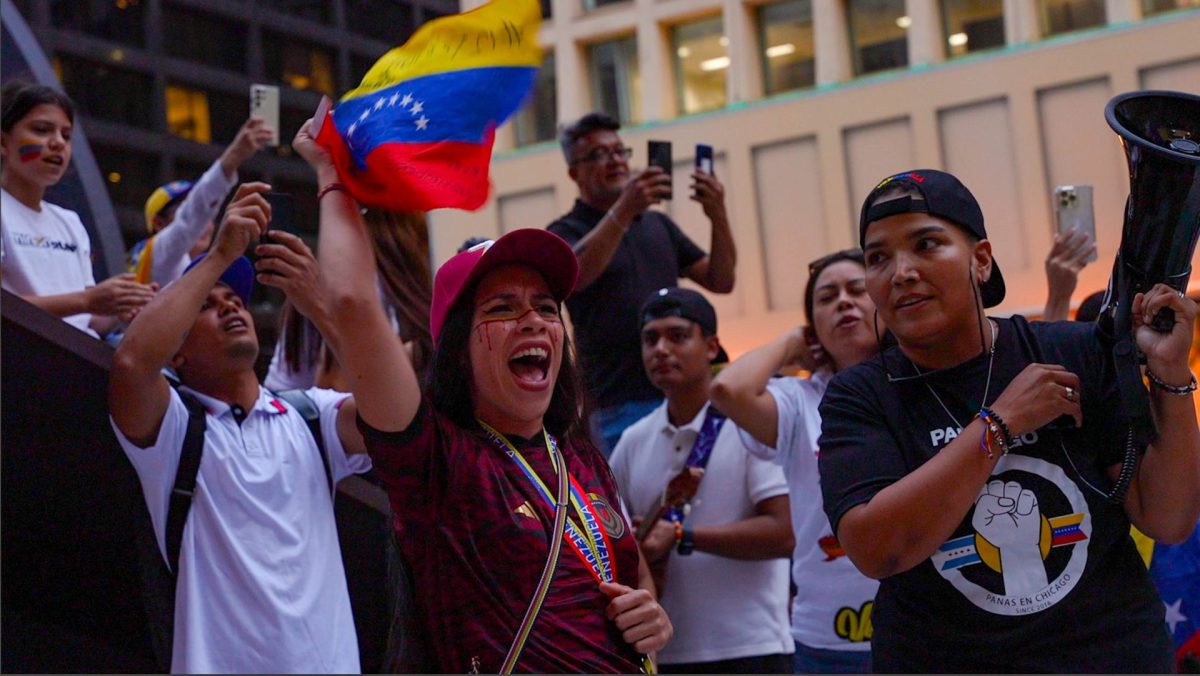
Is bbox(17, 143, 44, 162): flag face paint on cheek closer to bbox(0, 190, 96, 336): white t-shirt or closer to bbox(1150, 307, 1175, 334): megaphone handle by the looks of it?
bbox(0, 190, 96, 336): white t-shirt

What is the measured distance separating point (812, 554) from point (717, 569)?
1.90 ft

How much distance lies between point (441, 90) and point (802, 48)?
18330 mm

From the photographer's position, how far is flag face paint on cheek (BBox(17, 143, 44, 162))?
5.79 meters

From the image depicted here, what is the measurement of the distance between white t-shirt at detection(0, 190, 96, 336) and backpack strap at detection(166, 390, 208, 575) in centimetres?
144

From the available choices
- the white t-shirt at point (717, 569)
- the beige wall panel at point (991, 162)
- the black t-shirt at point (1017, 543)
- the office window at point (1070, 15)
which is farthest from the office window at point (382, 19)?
the black t-shirt at point (1017, 543)

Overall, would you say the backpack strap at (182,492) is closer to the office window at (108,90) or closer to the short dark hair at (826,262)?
the short dark hair at (826,262)

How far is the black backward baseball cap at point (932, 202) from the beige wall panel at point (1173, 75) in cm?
1480

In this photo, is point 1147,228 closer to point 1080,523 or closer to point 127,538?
point 1080,523

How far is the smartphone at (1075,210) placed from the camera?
17.6ft

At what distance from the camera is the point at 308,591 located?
4.27 m

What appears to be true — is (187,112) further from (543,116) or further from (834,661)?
(834,661)

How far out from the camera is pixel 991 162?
1833cm

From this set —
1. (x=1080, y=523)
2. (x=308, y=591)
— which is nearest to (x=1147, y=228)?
(x=1080, y=523)

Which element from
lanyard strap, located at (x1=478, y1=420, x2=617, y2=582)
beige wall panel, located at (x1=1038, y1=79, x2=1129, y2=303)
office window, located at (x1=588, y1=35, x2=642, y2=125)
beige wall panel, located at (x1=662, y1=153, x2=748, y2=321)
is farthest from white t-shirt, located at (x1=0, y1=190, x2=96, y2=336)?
office window, located at (x1=588, y1=35, x2=642, y2=125)
